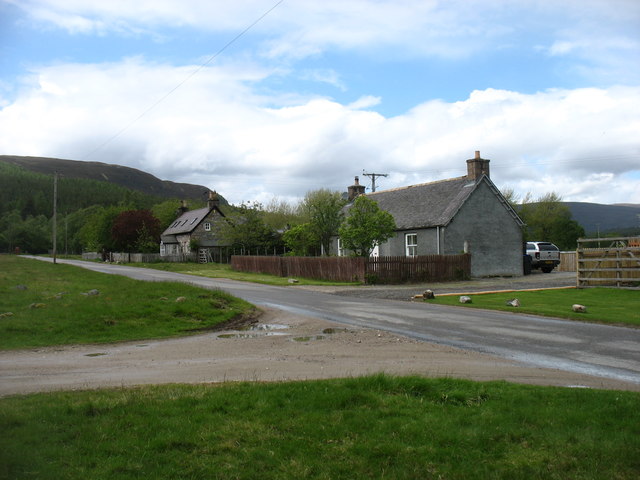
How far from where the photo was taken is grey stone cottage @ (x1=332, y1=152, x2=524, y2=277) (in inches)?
1506

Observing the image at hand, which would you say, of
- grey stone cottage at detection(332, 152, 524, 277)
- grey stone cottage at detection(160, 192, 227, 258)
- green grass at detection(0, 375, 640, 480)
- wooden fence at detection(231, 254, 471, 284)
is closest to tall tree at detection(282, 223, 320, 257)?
wooden fence at detection(231, 254, 471, 284)

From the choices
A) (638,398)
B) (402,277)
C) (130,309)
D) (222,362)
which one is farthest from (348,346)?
(402,277)

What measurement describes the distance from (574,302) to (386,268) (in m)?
13.9

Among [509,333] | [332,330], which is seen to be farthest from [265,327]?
[509,333]

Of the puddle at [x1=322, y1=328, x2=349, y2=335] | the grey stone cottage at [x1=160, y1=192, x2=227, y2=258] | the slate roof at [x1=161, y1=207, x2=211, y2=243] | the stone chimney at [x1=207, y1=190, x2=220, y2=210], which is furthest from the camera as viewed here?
the stone chimney at [x1=207, y1=190, x2=220, y2=210]

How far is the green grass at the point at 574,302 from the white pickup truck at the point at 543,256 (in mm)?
21005

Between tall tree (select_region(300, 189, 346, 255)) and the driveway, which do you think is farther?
tall tree (select_region(300, 189, 346, 255))

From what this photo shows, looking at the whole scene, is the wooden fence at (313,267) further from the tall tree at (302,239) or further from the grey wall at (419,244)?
the grey wall at (419,244)

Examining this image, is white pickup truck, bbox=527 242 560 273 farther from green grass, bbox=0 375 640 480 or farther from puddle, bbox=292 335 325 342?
green grass, bbox=0 375 640 480

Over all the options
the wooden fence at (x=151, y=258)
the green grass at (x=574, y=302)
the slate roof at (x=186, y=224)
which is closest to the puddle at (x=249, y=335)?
the green grass at (x=574, y=302)

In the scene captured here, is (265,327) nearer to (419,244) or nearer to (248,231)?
(419,244)

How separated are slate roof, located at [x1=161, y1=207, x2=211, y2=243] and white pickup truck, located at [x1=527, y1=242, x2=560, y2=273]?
42.9m

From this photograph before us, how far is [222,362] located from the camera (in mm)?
10211

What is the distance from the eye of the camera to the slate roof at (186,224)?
244ft
